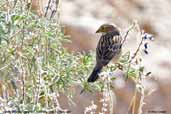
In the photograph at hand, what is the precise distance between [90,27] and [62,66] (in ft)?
11.9

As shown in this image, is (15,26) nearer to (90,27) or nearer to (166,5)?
(90,27)

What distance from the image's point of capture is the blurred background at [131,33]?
5.10 metres

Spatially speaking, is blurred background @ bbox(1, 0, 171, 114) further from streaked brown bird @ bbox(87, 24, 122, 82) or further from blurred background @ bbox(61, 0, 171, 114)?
streaked brown bird @ bbox(87, 24, 122, 82)

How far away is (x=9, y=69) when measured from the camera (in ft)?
7.15

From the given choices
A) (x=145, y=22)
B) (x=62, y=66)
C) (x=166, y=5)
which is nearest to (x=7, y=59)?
(x=62, y=66)

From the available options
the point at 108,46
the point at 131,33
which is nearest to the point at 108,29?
the point at 108,46

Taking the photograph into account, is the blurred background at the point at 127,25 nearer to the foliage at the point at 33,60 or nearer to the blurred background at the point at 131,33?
the blurred background at the point at 131,33

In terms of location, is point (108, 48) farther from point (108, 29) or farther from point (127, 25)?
point (127, 25)

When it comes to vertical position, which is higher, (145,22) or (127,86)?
(145,22)

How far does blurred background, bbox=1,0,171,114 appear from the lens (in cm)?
510

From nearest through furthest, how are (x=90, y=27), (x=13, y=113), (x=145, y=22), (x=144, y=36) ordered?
1. (x=13, y=113)
2. (x=144, y=36)
3. (x=90, y=27)
4. (x=145, y=22)

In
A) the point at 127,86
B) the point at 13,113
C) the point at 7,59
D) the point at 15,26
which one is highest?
the point at 15,26

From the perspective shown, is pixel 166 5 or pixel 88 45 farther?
pixel 166 5

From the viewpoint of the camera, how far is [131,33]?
500 centimetres
